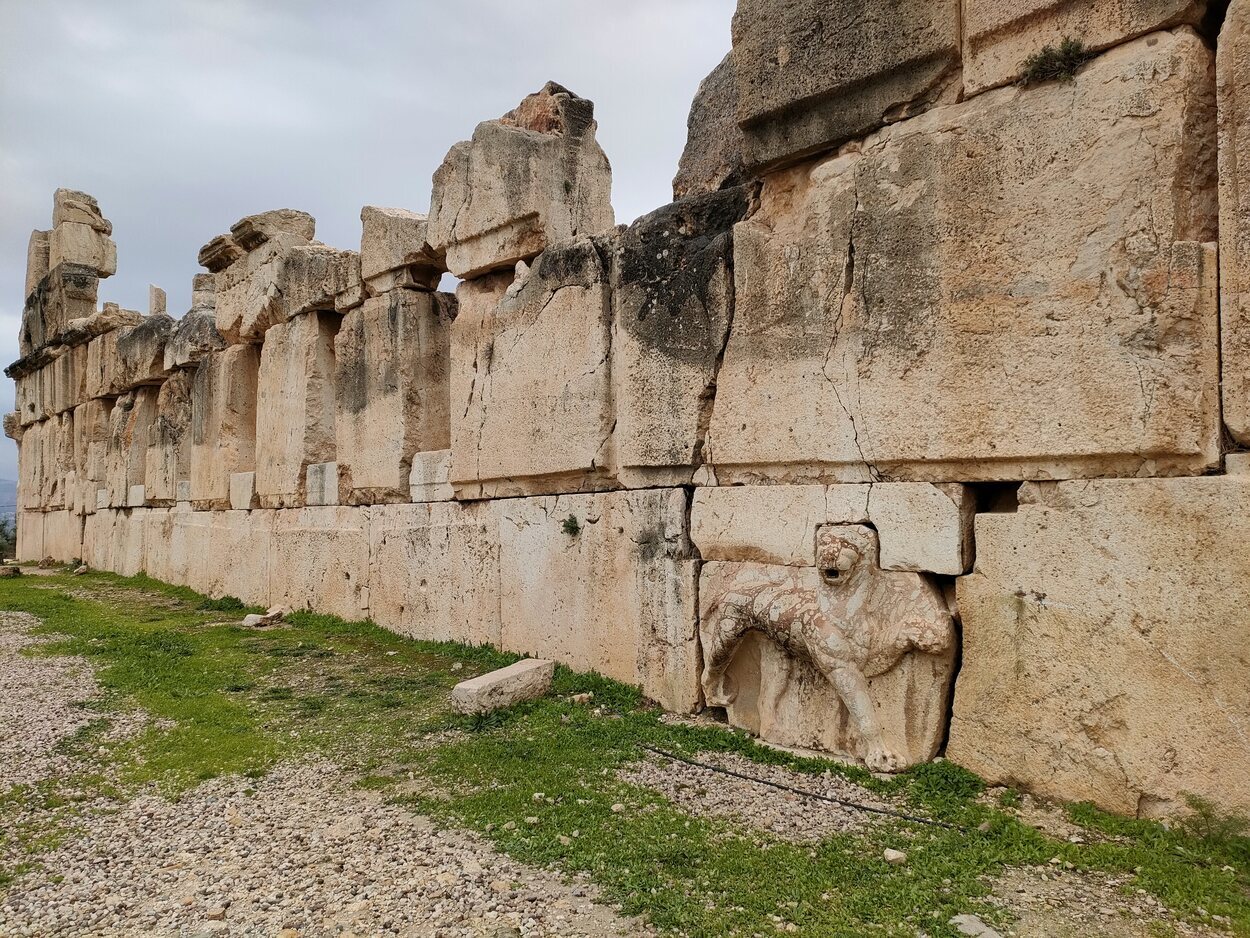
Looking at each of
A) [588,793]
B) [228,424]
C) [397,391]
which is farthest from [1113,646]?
[228,424]

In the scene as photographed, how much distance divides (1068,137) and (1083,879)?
8.59ft

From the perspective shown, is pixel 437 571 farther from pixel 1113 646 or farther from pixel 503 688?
pixel 1113 646

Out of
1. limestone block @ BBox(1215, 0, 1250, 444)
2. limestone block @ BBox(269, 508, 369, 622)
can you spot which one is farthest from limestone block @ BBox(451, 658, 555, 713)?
limestone block @ BBox(1215, 0, 1250, 444)

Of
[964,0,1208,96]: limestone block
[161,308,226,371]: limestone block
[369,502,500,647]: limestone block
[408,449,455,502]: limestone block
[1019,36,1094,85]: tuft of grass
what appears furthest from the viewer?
[161,308,226,371]: limestone block

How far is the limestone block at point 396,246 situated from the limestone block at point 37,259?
12.7m

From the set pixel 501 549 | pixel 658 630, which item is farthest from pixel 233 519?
pixel 658 630

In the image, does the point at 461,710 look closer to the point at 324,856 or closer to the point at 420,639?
the point at 324,856

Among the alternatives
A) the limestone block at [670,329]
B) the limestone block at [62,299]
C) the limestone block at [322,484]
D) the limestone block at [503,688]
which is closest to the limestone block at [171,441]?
the limestone block at [322,484]

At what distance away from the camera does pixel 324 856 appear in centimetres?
289

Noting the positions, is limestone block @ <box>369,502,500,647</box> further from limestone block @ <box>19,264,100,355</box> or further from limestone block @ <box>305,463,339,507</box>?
limestone block @ <box>19,264,100,355</box>

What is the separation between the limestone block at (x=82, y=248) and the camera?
14875 millimetres

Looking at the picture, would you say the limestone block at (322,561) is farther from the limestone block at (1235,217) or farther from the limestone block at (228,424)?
the limestone block at (1235,217)

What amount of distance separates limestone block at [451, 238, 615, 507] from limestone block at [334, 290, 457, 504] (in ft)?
2.63

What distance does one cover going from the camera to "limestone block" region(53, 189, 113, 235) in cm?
1492
